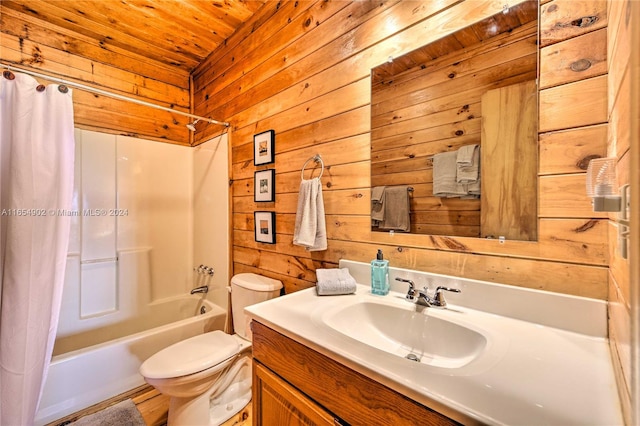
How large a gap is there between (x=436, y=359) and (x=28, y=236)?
186 centimetres

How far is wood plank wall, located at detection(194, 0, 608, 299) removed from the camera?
2.48 feet

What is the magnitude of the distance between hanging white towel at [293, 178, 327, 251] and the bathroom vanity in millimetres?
285

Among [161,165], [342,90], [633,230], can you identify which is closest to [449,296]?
[633,230]

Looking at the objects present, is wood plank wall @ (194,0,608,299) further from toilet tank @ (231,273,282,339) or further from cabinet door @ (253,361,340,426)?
cabinet door @ (253,361,340,426)

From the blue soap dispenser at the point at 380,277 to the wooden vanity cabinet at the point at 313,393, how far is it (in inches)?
16.8

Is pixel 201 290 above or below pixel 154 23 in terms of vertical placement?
below

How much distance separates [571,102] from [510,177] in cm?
25

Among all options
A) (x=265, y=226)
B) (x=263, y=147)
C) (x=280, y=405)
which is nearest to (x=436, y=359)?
(x=280, y=405)

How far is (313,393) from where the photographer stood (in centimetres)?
73

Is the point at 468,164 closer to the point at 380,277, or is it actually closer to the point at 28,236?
the point at 380,277

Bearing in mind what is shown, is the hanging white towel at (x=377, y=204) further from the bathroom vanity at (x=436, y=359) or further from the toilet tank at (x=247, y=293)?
the toilet tank at (x=247, y=293)

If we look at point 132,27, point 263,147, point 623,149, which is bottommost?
point 623,149

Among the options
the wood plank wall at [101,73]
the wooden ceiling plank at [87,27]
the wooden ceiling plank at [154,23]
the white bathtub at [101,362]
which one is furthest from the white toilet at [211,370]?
the wooden ceiling plank at [87,27]

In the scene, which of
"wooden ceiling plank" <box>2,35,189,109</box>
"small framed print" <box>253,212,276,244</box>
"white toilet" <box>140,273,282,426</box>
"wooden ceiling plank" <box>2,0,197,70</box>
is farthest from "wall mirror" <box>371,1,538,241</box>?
"wooden ceiling plank" <box>2,35,189,109</box>
